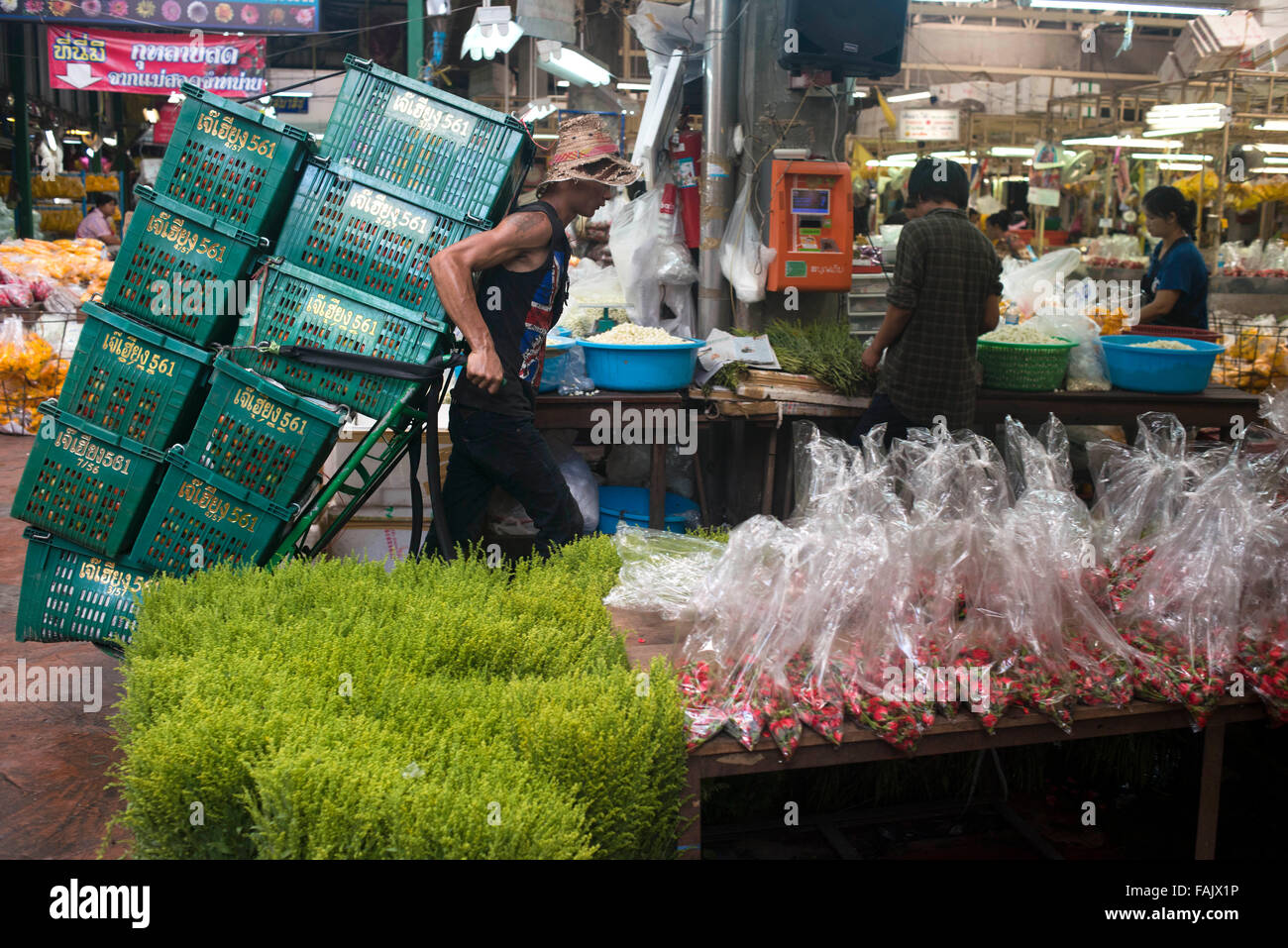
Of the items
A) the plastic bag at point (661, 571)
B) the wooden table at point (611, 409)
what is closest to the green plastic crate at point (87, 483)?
the plastic bag at point (661, 571)

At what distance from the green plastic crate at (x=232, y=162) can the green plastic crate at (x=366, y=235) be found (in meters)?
0.08

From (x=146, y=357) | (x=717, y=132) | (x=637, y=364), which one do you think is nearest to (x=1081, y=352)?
(x=717, y=132)

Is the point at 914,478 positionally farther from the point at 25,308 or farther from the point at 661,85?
the point at 25,308

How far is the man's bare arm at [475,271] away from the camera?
11.5 feet

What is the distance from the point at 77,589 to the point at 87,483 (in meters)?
0.40

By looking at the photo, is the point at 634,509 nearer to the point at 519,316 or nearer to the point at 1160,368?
the point at 519,316

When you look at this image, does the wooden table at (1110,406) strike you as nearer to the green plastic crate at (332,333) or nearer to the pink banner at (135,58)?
the green plastic crate at (332,333)

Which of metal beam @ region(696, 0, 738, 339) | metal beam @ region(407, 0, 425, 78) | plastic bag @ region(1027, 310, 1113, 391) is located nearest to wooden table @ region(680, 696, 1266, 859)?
plastic bag @ region(1027, 310, 1113, 391)

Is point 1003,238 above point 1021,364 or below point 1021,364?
above

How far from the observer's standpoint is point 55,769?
3.62m

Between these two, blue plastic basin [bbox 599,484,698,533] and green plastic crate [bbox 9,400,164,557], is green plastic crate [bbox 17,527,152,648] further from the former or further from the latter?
blue plastic basin [bbox 599,484,698,533]

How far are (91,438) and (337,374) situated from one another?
36.5 inches

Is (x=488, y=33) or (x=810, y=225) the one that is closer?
(x=810, y=225)

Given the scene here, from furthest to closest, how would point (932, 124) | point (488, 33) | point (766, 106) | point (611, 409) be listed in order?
point (932, 124) < point (488, 33) < point (766, 106) < point (611, 409)
